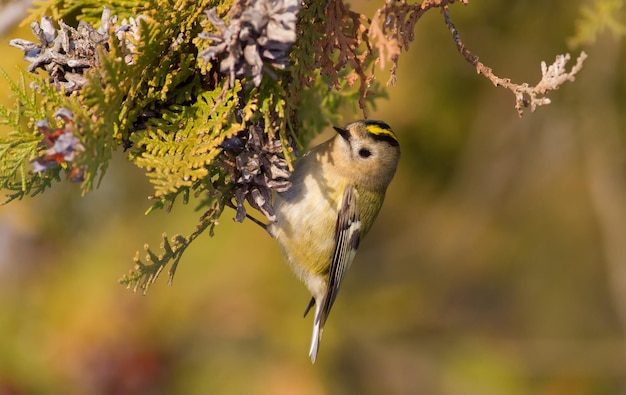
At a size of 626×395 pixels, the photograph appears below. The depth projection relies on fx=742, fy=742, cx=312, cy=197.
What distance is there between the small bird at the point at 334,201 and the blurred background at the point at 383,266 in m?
1.06

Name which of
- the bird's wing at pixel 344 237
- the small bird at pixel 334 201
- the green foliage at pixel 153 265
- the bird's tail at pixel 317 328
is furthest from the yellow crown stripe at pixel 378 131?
the green foliage at pixel 153 265

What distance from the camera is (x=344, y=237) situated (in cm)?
265

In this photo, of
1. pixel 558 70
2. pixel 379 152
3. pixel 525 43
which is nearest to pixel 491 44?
pixel 525 43

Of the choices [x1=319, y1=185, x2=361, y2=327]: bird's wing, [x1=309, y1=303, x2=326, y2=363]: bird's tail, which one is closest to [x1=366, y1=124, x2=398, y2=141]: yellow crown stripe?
[x1=319, y1=185, x2=361, y2=327]: bird's wing

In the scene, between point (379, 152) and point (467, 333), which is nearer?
point (379, 152)

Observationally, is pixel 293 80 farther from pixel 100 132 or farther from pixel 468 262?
pixel 468 262

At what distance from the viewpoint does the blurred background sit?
385 cm

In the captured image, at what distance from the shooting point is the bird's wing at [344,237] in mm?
2629

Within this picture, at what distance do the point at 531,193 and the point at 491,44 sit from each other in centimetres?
142

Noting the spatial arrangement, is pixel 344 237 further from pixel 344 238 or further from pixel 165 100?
pixel 165 100

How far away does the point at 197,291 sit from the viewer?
13.5 feet

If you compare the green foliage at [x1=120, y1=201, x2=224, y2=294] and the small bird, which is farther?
the small bird

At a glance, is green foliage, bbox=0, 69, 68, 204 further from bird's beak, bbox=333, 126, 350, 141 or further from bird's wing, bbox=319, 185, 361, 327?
bird's wing, bbox=319, 185, 361, 327

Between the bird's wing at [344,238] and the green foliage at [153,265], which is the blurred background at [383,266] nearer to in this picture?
the bird's wing at [344,238]
